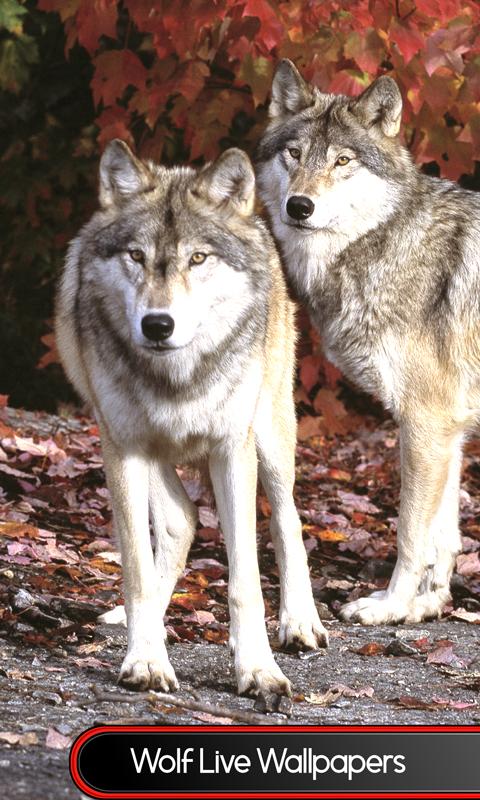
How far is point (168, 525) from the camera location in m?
4.88

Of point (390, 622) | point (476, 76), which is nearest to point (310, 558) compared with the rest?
point (390, 622)

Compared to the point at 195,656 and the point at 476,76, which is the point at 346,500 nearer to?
the point at 476,76

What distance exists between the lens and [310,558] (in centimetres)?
656

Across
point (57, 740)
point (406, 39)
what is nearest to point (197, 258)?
point (57, 740)

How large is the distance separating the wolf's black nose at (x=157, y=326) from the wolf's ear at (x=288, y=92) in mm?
2525

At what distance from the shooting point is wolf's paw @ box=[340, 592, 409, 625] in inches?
222

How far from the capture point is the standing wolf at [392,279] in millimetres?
5777

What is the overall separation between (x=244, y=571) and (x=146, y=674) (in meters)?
0.48

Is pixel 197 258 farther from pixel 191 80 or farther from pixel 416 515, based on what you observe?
pixel 191 80

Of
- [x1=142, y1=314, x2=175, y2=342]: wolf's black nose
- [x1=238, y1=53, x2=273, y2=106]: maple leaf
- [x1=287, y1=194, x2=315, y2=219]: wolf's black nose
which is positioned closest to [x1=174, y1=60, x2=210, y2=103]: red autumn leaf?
[x1=238, y1=53, x2=273, y2=106]: maple leaf

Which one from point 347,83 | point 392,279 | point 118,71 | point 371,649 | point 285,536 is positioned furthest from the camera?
point 118,71

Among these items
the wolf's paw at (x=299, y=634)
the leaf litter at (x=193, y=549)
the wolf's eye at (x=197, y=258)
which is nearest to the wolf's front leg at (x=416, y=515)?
the leaf litter at (x=193, y=549)

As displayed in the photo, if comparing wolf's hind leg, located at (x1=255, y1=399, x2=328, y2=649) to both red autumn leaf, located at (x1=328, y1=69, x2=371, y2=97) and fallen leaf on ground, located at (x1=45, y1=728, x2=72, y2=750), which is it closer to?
fallen leaf on ground, located at (x1=45, y1=728, x2=72, y2=750)

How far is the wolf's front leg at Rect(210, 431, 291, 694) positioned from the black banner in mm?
704
